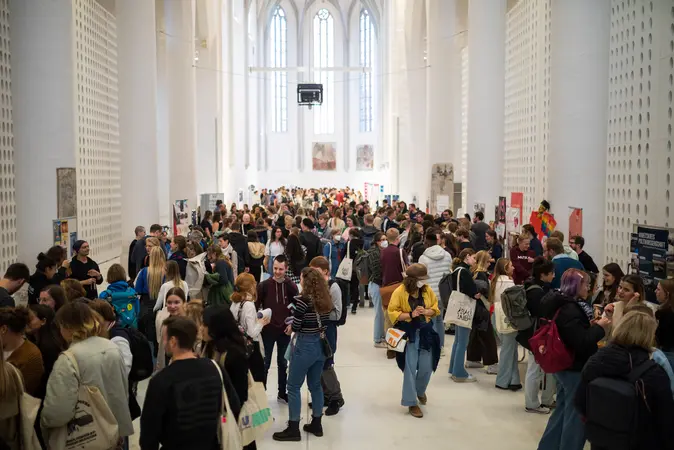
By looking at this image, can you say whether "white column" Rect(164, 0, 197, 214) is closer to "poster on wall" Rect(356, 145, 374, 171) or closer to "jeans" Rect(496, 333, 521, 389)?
"jeans" Rect(496, 333, 521, 389)

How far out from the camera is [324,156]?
48.8 meters

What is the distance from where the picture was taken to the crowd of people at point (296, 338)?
4.03m

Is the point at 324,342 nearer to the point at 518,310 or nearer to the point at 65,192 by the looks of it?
the point at 518,310

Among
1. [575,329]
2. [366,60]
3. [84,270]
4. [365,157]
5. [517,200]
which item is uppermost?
[366,60]

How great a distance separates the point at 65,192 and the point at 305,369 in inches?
239

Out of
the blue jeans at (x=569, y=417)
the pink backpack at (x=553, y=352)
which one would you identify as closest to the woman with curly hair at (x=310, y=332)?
the pink backpack at (x=553, y=352)

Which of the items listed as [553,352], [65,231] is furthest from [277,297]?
[65,231]

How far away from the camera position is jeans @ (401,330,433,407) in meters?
7.03

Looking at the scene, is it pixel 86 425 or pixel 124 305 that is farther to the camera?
pixel 124 305

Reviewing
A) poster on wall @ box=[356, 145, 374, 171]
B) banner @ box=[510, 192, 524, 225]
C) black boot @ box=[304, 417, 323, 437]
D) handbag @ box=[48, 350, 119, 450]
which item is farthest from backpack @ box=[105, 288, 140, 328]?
poster on wall @ box=[356, 145, 374, 171]

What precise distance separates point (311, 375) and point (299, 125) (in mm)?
43136

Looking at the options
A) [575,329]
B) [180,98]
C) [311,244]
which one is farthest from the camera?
[180,98]

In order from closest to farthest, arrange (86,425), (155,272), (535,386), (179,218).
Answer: (86,425)
(535,386)
(155,272)
(179,218)

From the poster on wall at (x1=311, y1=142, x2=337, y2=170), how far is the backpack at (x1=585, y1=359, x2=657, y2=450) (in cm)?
4487
